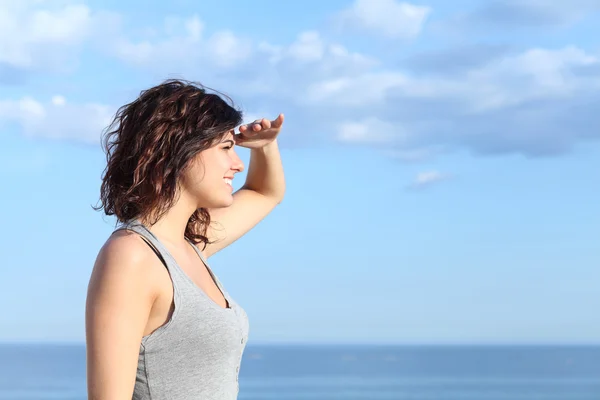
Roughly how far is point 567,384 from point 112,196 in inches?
2049

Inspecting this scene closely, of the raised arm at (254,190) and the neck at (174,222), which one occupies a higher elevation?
the raised arm at (254,190)

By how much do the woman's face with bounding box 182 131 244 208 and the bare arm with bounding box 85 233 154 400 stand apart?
0.28 m

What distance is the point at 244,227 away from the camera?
10.3ft

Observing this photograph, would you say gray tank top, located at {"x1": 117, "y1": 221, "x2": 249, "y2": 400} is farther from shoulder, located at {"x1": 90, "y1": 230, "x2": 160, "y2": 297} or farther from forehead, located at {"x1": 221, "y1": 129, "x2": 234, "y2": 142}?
forehead, located at {"x1": 221, "y1": 129, "x2": 234, "y2": 142}

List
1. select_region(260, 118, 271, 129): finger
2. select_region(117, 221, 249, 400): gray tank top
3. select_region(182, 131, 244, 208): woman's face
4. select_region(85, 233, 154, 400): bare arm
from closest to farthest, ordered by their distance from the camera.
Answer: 1. select_region(85, 233, 154, 400): bare arm
2. select_region(117, 221, 249, 400): gray tank top
3. select_region(182, 131, 244, 208): woman's face
4. select_region(260, 118, 271, 129): finger

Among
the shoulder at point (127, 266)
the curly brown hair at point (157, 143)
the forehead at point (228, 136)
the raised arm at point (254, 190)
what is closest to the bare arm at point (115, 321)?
the shoulder at point (127, 266)

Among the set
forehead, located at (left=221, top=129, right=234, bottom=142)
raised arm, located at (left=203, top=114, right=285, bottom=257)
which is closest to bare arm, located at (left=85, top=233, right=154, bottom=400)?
forehead, located at (left=221, top=129, right=234, bottom=142)

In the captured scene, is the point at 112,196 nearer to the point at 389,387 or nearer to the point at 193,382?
the point at 193,382

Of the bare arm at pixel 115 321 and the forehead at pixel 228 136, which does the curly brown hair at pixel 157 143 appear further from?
the bare arm at pixel 115 321

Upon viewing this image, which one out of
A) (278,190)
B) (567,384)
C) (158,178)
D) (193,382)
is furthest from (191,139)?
(567,384)

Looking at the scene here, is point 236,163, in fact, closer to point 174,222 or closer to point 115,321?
point 174,222

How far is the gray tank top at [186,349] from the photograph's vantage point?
231 cm

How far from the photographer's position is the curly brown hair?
239cm

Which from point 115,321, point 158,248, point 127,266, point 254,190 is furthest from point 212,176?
point 254,190
